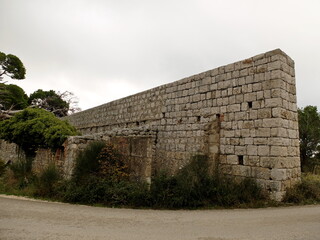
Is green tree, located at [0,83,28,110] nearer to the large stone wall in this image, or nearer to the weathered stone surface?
the weathered stone surface

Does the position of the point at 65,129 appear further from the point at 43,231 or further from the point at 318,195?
the point at 318,195

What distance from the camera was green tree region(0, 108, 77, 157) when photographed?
29.9 ft

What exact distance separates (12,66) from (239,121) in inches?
799

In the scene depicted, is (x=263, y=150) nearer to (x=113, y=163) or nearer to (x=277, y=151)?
(x=277, y=151)

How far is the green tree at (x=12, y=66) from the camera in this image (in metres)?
20.0

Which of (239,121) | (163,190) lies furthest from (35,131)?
(239,121)

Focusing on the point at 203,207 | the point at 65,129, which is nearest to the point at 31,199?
the point at 65,129

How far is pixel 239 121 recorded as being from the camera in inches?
285

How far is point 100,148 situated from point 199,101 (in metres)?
3.79

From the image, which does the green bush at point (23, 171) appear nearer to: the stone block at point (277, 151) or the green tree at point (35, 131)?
the green tree at point (35, 131)

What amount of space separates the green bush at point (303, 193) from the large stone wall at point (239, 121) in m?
0.21

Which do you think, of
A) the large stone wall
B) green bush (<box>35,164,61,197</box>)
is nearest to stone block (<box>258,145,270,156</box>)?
the large stone wall

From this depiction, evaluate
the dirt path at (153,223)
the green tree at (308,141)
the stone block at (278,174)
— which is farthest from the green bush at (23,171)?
the green tree at (308,141)

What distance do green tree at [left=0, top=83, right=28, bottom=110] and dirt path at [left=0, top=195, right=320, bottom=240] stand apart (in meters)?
17.3
